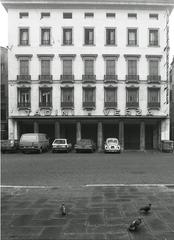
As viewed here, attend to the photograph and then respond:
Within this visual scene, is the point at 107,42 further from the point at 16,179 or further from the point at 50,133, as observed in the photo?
the point at 16,179

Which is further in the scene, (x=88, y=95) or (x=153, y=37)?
(x=153, y=37)

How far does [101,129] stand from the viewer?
32.8m

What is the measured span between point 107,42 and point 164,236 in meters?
30.4

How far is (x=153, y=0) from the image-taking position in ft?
105

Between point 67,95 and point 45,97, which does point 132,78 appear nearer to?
point 67,95

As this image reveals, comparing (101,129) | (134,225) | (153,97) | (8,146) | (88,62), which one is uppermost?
(88,62)

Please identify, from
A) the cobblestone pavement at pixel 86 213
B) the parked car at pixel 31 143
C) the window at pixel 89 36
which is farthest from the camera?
the window at pixel 89 36

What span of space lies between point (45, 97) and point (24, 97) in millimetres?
2580

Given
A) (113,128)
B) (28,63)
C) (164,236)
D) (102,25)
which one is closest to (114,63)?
(102,25)

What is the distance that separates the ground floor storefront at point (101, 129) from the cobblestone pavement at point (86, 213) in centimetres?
2447

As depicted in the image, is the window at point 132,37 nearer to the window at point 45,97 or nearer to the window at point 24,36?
the window at point 45,97

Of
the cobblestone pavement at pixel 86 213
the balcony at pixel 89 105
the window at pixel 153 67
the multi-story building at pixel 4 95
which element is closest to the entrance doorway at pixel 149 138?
the window at pixel 153 67

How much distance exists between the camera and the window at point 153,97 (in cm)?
3231

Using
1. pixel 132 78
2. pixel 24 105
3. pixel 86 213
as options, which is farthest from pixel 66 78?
pixel 86 213
